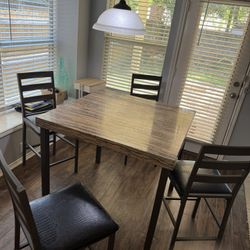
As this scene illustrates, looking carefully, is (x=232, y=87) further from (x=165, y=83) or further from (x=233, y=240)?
(x=233, y=240)

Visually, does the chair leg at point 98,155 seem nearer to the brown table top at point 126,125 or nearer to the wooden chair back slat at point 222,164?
the brown table top at point 126,125

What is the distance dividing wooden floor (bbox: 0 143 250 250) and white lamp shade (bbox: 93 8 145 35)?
1510mm

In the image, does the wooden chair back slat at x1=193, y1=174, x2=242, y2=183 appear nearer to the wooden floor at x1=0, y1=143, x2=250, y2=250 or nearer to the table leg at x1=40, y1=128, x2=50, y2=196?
the wooden floor at x1=0, y1=143, x2=250, y2=250

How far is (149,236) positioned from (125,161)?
3.91ft

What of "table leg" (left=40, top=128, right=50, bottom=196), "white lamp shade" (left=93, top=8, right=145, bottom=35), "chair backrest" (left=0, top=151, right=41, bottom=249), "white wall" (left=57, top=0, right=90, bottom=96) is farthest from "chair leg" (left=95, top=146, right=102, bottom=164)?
"chair backrest" (left=0, top=151, right=41, bottom=249)

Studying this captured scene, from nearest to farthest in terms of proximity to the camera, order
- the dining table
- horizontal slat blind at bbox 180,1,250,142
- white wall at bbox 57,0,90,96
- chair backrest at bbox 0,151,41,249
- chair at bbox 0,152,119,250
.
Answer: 1. chair backrest at bbox 0,151,41,249
2. chair at bbox 0,152,119,250
3. the dining table
4. horizontal slat blind at bbox 180,1,250,142
5. white wall at bbox 57,0,90,96

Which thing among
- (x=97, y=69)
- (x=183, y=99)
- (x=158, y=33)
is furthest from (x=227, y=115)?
(x=97, y=69)

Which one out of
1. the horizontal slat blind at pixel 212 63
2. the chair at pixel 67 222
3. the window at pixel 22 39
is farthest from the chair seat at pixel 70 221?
the horizontal slat blind at pixel 212 63

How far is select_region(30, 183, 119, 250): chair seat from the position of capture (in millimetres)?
1190

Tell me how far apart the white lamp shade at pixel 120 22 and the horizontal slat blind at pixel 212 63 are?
4.69 feet

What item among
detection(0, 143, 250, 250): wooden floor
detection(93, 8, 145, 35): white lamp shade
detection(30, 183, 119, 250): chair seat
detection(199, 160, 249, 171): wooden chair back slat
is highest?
detection(93, 8, 145, 35): white lamp shade

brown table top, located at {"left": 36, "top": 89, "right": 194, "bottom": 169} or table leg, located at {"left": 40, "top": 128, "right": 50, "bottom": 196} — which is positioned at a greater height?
brown table top, located at {"left": 36, "top": 89, "right": 194, "bottom": 169}

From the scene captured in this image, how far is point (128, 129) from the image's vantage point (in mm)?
1719

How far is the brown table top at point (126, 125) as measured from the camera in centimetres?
150
